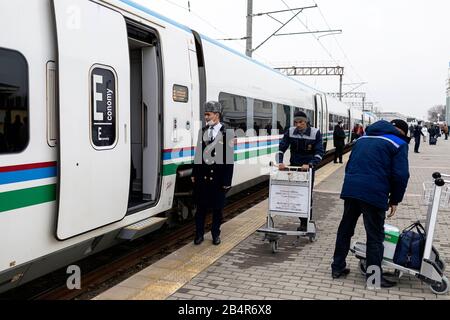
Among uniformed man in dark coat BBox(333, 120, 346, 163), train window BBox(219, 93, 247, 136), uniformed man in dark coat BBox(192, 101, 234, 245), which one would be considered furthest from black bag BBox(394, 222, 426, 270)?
uniformed man in dark coat BBox(333, 120, 346, 163)

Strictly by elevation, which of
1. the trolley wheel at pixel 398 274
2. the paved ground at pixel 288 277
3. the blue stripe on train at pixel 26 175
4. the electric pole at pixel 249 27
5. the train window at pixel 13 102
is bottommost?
the paved ground at pixel 288 277

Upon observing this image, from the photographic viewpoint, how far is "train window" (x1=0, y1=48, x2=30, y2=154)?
137 inches

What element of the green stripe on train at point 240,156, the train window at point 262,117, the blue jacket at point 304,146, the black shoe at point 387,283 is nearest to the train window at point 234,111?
the green stripe on train at point 240,156

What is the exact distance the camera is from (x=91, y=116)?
4312 mm

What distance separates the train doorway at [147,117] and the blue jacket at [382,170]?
2476 millimetres

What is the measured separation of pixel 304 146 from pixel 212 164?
1430mm

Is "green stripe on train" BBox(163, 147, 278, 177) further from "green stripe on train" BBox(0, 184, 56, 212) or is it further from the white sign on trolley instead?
"green stripe on train" BBox(0, 184, 56, 212)

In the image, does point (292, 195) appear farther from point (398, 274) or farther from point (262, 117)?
point (262, 117)

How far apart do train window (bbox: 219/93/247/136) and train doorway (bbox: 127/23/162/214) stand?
2146 mm

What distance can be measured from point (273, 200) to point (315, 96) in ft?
41.5

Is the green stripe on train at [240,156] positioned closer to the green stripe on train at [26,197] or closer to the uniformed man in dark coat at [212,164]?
the uniformed man in dark coat at [212,164]

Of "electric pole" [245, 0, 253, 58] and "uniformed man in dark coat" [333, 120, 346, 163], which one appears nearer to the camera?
"electric pole" [245, 0, 253, 58]

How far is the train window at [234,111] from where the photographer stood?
8267 millimetres

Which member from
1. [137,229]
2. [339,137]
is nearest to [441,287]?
[137,229]
